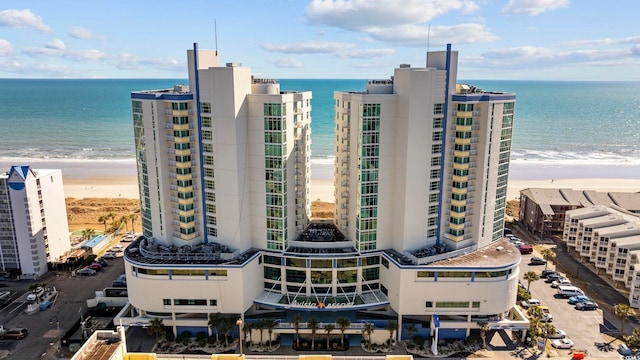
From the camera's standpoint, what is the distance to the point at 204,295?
55.8m

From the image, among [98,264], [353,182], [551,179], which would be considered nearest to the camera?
[353,182]

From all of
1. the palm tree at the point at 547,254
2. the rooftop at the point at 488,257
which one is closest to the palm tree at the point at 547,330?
the rooftop at the point at 488,257

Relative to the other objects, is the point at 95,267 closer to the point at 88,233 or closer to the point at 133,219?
the point at 88,233

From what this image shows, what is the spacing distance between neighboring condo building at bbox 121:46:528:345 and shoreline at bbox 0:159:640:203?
59666 mm

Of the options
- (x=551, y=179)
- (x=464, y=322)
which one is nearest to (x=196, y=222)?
(x=464, y=322)

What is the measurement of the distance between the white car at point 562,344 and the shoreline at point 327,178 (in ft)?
233

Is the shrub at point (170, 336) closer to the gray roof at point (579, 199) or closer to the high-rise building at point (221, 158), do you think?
the high-rise building at point (221, 158)

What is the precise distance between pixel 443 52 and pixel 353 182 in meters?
22.1

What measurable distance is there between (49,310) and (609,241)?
94745mm

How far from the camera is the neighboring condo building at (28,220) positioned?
72.1 meters

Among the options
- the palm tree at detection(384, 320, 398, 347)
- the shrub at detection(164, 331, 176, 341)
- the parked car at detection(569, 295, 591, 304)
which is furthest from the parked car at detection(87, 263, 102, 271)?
the parked car at detection(569, 295, 591, 304)

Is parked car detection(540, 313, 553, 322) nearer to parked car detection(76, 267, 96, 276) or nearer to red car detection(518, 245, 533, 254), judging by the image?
red car detection(518, 245, 533, 254)

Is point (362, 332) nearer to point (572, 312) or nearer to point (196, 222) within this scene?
point (196, 222)

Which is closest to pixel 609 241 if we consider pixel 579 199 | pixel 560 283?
pixel 560 283
